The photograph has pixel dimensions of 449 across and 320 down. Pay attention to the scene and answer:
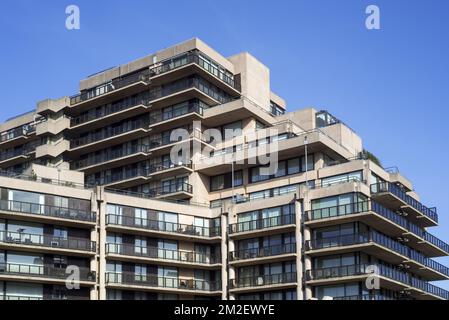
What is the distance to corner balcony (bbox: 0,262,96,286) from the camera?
73.5 m

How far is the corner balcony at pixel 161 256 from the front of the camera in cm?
8119

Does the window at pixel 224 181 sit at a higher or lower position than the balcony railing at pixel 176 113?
lower

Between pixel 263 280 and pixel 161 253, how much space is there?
40.1 ft

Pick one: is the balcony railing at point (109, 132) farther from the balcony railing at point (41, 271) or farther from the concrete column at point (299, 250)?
the concrete column at point (299, 250)

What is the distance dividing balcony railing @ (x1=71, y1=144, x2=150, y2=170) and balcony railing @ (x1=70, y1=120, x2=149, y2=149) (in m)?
2.28

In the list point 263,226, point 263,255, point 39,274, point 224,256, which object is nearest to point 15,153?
point 39,274

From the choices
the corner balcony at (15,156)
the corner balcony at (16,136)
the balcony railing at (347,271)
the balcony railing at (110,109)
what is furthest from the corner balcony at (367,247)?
the corner balcony at (16,136)

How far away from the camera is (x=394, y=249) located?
83.4 m

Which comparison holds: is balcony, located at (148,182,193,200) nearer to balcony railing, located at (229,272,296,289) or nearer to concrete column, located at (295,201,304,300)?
balcony railing, located at (229,272,296,289)

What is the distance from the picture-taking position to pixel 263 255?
3290 inches

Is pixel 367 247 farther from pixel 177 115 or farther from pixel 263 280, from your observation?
pixel 177 115

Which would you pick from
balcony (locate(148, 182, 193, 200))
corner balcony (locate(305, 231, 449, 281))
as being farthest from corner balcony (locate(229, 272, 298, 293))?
balcony (locate(148, 182, 193, 200))

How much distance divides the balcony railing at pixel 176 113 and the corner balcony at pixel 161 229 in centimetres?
1693
